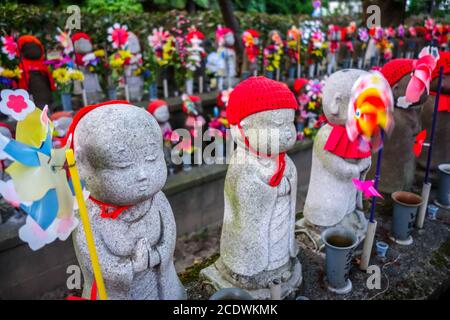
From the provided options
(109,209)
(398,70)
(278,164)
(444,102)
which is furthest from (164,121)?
(444,102)

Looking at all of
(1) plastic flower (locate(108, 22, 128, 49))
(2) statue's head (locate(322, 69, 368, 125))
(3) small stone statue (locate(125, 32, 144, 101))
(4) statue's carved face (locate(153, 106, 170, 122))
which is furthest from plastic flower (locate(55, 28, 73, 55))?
(2) statue's head (locate(322, 69, 368, 125))

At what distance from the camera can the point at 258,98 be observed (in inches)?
94.3

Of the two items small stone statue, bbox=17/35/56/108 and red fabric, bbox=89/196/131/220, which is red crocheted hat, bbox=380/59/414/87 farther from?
small stone statue, bbox=17/35/56/108

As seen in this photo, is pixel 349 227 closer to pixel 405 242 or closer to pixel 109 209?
pixel 405 242

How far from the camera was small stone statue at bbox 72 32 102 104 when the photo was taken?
18.0ft

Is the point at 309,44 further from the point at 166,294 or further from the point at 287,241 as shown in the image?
the point at 166,294

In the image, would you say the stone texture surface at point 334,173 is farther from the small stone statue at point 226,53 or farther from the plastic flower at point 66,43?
the small stone statue at point 226,53

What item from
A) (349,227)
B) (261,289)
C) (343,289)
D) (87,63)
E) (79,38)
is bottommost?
(343,289)

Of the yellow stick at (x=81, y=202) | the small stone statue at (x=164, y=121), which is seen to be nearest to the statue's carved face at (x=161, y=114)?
the small stone statue at (x=164, y=121)

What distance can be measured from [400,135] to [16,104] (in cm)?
366

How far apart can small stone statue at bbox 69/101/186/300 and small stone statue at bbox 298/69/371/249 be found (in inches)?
57.8

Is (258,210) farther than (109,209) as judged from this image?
Yes

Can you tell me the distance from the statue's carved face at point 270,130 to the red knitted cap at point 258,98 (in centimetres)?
4
